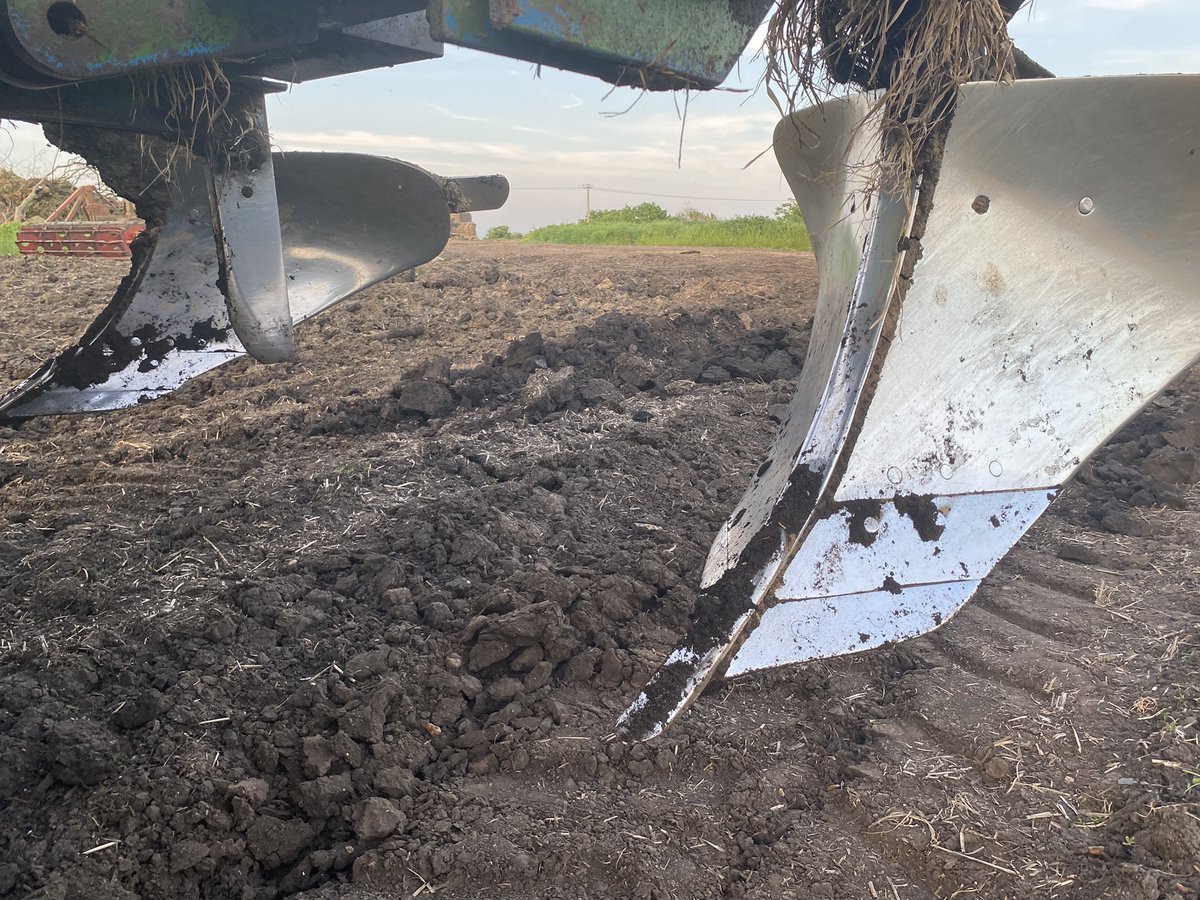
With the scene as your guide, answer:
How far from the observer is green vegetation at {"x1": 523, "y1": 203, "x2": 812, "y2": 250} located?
12.3 meters

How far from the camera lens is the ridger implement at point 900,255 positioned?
5.93ft

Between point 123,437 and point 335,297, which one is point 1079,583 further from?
point 123,437

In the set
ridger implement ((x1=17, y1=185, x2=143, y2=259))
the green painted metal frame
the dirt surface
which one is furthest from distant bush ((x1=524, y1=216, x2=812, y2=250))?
the green painted metal frame

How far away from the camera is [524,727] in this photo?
1829 mm

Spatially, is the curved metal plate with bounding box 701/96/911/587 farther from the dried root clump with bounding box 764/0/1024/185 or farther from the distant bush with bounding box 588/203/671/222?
the distant bush with bounding box 588/203/671/222

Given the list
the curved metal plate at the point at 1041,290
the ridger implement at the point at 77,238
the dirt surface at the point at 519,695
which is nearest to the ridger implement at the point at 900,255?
the curved metal plate at the point at 1041,290

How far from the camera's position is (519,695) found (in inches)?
75.5

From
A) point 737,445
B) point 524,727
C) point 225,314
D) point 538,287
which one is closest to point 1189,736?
point 524,727

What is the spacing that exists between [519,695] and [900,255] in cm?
129

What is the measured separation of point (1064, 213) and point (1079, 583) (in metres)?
1.01

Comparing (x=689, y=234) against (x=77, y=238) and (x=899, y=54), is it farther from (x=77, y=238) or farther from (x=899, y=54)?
(x=899, y=54)

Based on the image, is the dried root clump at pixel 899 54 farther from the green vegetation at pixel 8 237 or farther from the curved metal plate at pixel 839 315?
the green vegetation at pixel 8 237

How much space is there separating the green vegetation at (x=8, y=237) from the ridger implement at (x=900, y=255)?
893cm

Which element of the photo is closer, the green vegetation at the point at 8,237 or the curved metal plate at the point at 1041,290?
the curved metal plate at the point at 1041,290
